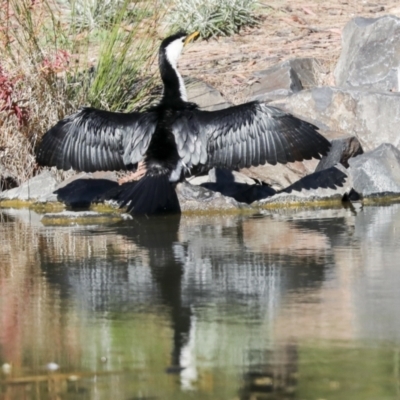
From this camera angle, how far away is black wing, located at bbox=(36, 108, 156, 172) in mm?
9164

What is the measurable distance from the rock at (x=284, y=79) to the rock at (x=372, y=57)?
14.6 inches

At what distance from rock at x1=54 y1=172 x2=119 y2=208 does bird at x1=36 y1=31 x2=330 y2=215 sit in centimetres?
31

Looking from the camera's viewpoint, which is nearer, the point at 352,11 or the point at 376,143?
the point at 376,143

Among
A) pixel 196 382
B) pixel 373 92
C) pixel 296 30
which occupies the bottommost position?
pixel 196 382

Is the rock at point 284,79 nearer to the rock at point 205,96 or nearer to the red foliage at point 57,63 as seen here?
the rock at point 205,96

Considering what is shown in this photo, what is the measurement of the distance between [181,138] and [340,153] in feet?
Answer: 5.43

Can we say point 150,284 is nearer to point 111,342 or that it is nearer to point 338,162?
point 111,342

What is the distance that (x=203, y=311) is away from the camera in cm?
538

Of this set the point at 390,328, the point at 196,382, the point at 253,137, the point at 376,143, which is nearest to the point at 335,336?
the point at 390,328

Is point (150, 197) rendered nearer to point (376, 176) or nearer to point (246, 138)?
point (246, 138)

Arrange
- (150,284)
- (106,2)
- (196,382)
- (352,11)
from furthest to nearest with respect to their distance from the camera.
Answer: (352,11) → (106,2) → (150,284) → (196,382)

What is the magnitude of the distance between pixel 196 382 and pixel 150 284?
1.89m

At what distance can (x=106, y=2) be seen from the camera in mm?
13180

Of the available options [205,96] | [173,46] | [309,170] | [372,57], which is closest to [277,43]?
[372,57]
